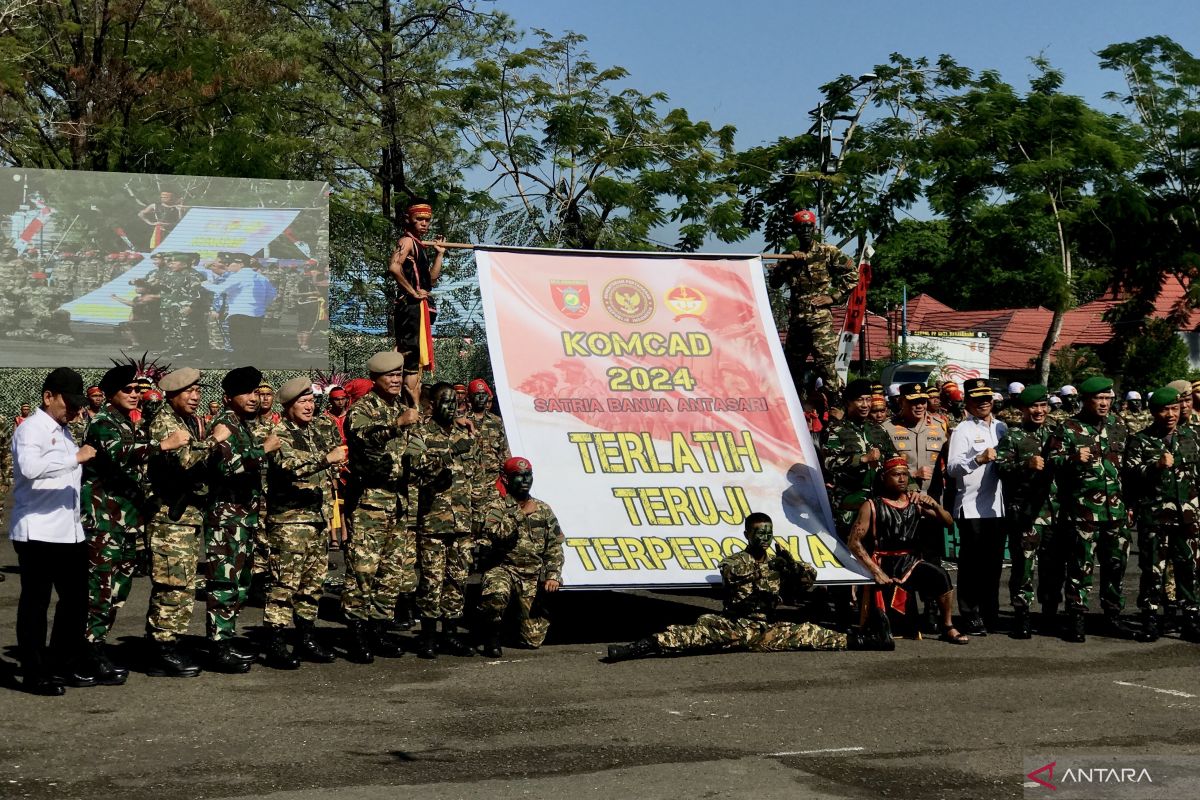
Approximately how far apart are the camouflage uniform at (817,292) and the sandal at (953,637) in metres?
2.86

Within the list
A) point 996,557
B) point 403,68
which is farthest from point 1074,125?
point 996,557

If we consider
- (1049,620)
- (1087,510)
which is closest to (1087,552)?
(1087,510)

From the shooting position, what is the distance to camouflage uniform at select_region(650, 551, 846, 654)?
376 inches

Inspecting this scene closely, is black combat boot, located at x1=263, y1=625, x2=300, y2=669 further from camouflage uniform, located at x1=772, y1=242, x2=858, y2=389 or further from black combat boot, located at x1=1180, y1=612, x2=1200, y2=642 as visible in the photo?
black combat boot, located at x1=1180, y1=612, x2=1200, y2=642

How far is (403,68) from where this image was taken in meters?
32.4

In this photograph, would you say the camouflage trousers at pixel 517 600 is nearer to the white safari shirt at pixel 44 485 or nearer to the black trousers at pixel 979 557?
the white safari shirt at pixel 44 485

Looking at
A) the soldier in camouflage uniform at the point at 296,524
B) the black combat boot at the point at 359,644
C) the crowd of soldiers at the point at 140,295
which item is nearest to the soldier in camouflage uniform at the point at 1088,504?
the black combat boot at the point at 359,644

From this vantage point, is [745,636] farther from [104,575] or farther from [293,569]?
[104,575]

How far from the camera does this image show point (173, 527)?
8.56 meters

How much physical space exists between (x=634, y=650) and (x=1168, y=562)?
4175 mm

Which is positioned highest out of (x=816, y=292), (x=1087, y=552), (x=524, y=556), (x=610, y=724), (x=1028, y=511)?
(x=816, y=292)

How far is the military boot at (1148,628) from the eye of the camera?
10.3 meters

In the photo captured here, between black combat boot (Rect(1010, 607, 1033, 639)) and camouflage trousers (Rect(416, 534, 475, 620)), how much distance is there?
156 inches

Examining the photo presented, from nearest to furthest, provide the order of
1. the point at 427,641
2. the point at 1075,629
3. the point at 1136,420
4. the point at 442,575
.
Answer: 1. the point at 427,641
2. the point at 442,575
3. the point at 1075,629
4. the point at 1136,420
